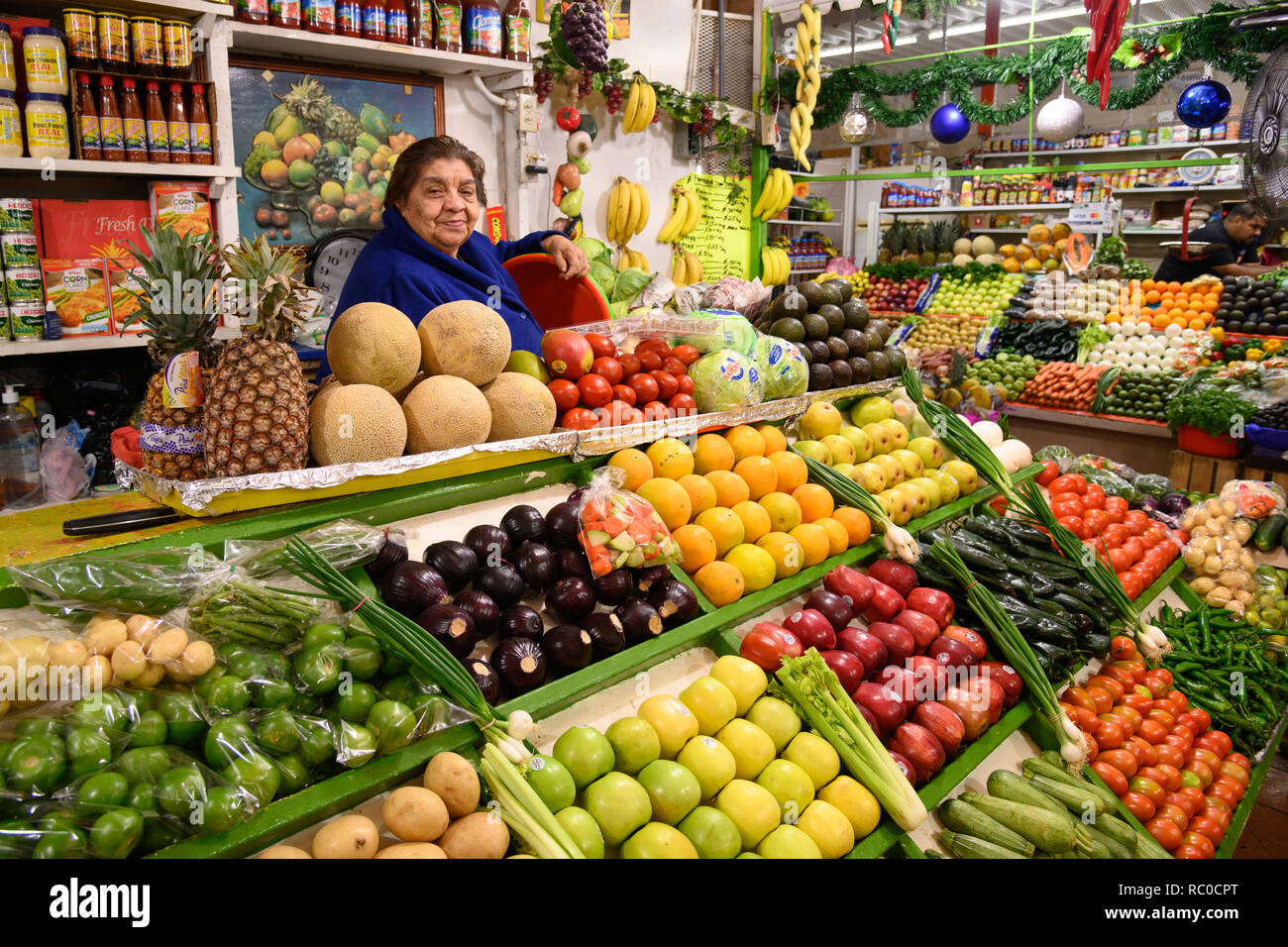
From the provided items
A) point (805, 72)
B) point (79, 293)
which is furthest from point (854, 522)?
point (805, 72)

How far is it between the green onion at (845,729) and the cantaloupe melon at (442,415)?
104 cm

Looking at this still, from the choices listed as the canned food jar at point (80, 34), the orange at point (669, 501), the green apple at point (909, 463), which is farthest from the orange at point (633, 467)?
the canned food jar at point (80, 34)

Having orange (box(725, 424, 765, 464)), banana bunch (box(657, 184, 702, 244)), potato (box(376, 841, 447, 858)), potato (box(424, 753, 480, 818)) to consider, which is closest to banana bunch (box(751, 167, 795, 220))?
banana bunch (box(657, 184, 702, 244))

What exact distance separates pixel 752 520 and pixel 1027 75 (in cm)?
702

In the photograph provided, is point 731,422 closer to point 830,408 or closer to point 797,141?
point 830,408

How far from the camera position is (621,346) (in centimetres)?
293

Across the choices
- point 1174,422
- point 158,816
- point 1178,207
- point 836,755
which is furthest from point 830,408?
point 1178,207

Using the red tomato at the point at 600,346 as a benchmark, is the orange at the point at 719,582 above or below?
below

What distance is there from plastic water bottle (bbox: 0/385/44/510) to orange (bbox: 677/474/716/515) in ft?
8.37

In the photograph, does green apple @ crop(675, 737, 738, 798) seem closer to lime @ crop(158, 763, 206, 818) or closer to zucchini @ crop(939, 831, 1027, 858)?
zucchini @ crop(939, 831, 1027, 858)

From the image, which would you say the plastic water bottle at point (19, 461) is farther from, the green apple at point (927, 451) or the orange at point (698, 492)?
the green apple at point (927, 451)

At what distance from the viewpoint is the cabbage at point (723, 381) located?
114 inches

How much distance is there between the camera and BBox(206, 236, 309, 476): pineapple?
180cm

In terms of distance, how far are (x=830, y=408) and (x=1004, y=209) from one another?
9.24 m
